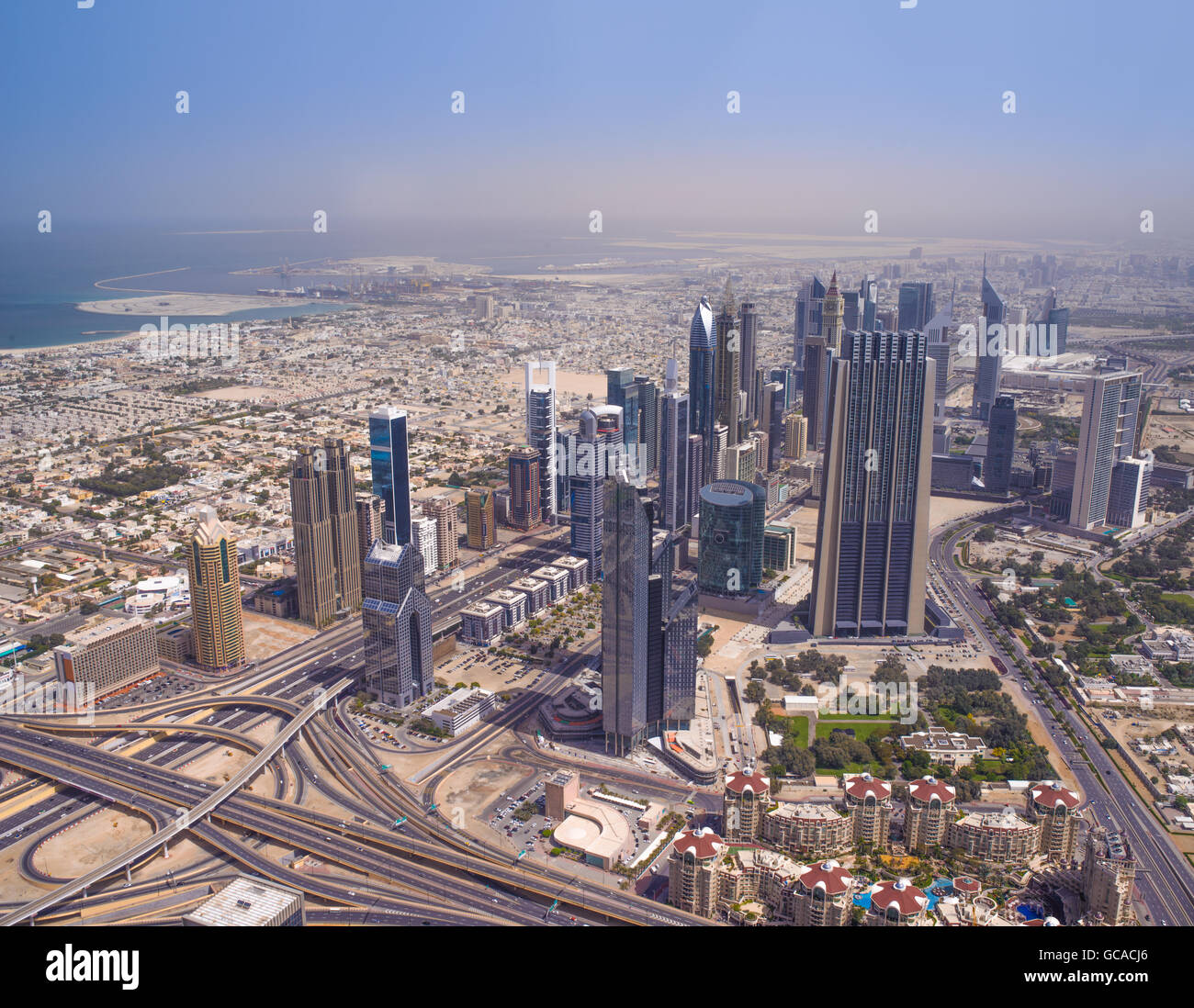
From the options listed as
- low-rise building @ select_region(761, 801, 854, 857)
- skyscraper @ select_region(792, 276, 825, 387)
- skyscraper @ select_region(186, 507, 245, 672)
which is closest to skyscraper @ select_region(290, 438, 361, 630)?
skyscraper @ select_region(186, 507, 245, 672)

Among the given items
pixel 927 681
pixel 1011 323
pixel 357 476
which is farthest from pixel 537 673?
pixel 1011 323

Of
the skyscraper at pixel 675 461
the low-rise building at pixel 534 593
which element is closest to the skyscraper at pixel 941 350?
the skyscraper at pixel 675 461

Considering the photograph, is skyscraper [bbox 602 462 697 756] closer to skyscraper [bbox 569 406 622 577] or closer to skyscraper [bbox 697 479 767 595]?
skyscraper [bbox 697 479 767 595]

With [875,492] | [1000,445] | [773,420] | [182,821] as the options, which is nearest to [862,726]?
[875,492]

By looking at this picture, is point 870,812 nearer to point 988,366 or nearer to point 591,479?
point 591,479
